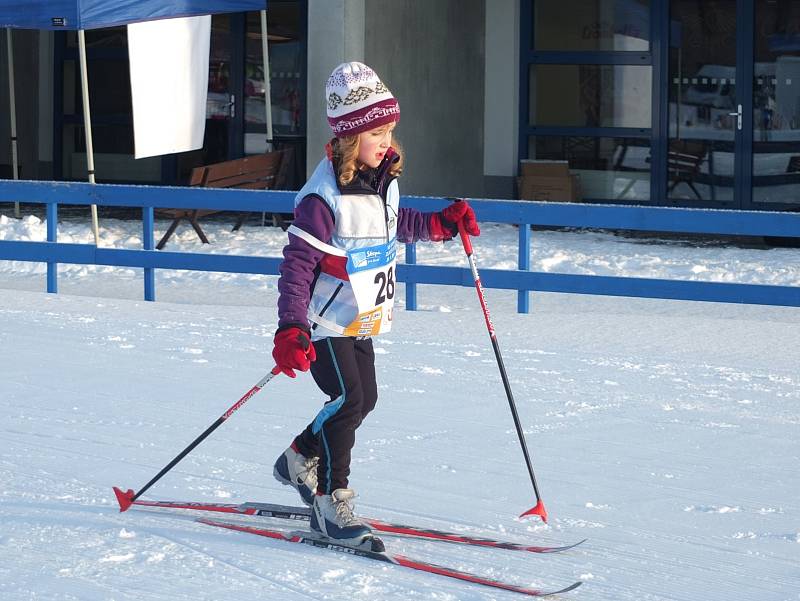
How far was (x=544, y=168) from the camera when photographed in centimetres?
1627

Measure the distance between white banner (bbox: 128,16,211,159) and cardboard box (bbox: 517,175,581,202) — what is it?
4.45 m

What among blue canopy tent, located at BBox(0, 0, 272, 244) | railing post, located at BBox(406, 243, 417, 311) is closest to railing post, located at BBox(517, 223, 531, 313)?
railing post, located at BBox(406, 243, 417, 311)

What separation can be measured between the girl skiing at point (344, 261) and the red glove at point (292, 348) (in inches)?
6.6

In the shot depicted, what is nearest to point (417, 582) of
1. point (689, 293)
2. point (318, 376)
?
point (318, 376)

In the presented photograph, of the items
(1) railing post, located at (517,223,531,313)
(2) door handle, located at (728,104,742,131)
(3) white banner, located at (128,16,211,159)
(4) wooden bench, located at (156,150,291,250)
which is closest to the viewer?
(1) railing post, located at (517,223,531,313)

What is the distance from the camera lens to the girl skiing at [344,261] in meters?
4.48

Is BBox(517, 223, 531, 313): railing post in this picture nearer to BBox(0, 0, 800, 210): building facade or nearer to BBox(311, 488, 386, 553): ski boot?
BBox(311, 488, 386, 553): ski boot

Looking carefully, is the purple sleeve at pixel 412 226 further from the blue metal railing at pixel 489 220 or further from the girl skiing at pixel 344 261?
the blue metal railing at pixel 489 220

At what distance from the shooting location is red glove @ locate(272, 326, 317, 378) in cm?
424

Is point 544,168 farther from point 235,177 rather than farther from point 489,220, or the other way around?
point 489,220

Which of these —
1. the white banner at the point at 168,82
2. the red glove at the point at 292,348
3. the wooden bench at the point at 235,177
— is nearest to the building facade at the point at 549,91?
the wooden bench at the point at 235,177

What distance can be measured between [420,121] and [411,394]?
9.46 m

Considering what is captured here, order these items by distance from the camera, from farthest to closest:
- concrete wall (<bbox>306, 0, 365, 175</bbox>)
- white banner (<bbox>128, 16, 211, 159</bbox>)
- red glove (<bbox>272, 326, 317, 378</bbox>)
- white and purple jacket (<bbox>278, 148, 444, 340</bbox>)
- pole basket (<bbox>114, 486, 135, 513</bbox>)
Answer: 1. concrete wall (<bbox>306, 0, 365, 175</bbox>)
2. white banner (<bbox>128, 16, 211, 159</bbox>)
3. pole basket (<bbox>114, 486, 135, 513</bbox>)
4. white and purple jacket (<bbox>278, 148, 444, 340</bbox>)
5. red glove (<bbox>272, 326, 317, 378</bbox>)

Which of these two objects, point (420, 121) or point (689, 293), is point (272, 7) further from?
point (689, 293)
